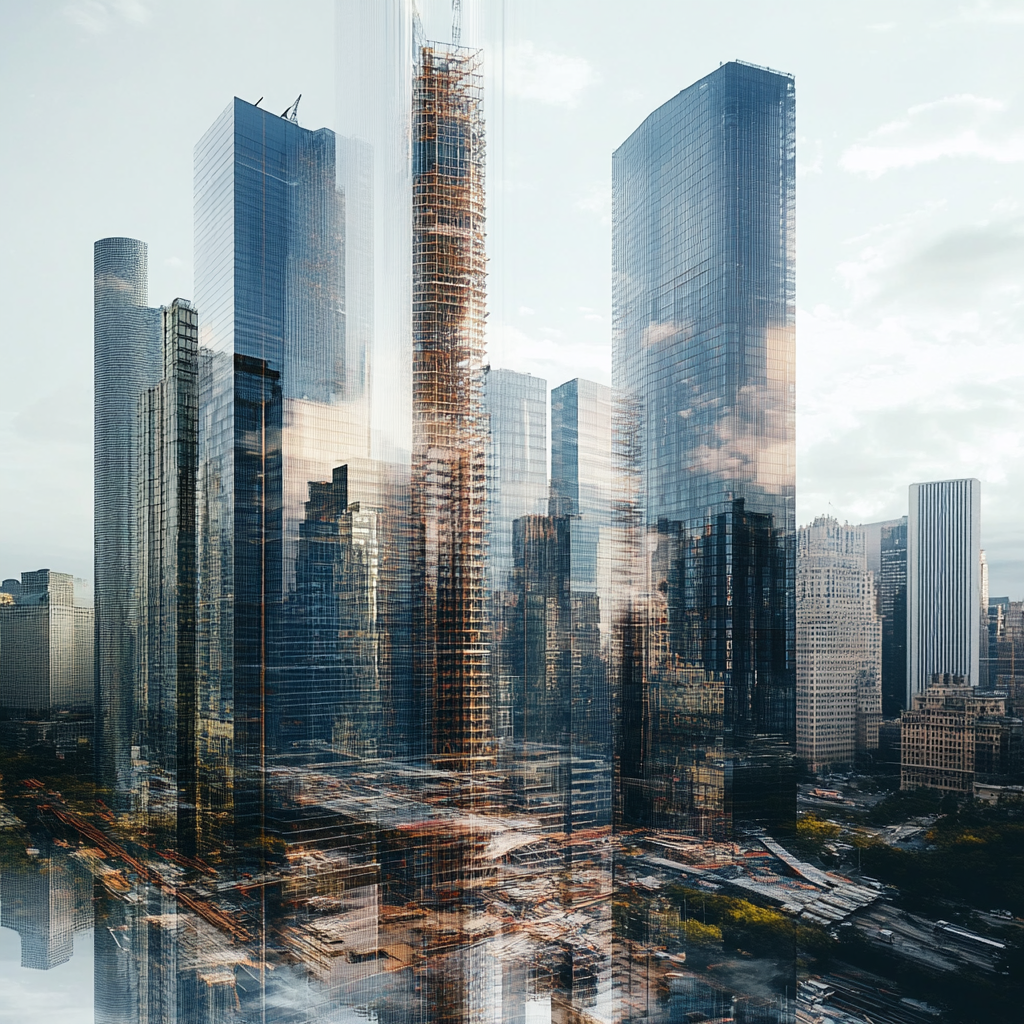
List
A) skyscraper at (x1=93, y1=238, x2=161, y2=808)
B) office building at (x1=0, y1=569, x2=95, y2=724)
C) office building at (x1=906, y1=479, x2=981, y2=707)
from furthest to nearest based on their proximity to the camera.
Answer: office building at (x1=0, y1=569, x2=95, y2=724)
skyscraper at (x1=93, y1=238, x2=161, y2=808)
office building at (x1=906, y1=479, x2=981, y2=707)

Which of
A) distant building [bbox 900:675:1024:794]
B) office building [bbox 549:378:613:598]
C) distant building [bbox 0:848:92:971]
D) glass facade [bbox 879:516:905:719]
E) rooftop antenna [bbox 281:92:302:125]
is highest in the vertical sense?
rooftop antenna [bbox 281:92:302:125]

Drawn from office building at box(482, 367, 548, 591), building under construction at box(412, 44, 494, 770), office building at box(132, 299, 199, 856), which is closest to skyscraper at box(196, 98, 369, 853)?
office building at box(132, 299, 199, 856)

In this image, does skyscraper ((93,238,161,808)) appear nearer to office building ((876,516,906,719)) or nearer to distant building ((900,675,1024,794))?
office building ((876,516,906,719))

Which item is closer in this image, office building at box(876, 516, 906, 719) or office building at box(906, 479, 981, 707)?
office building at box(906, 479, 981, 707)

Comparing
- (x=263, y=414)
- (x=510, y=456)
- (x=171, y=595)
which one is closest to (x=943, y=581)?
(x=510, y=456)

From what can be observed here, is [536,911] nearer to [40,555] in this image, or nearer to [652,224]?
[40,555]
